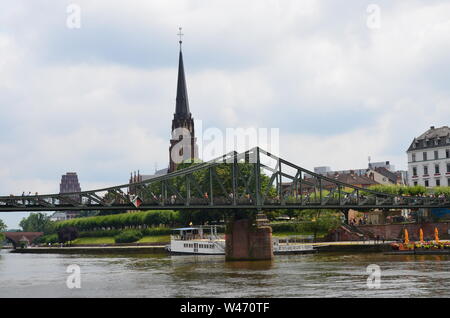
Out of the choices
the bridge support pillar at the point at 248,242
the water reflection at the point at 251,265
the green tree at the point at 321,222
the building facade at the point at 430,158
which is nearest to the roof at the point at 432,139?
the building facade at the point at 430,158

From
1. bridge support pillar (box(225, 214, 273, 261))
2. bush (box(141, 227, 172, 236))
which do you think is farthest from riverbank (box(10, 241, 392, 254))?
bridge support pillar (box(225, 214, 273, 261))

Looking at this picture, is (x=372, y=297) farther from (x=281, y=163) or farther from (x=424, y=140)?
(x=424, y=140)

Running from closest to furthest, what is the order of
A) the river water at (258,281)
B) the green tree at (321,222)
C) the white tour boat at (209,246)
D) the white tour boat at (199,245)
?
the river water at (258,281), the white tour boat at (209,246), the white tour boat at (199,245), the green tree at (321,222)

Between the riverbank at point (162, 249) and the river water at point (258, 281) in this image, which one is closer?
the river water at point (258, 281)

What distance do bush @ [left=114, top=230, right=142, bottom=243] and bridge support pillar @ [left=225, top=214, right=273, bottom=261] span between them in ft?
268

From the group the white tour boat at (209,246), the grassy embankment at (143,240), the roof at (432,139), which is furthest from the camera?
the grassy embankment at (143,240)

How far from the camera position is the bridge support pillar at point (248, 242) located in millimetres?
92012

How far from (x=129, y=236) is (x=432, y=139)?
74.0 m

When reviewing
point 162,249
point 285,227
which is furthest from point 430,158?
point 162,249

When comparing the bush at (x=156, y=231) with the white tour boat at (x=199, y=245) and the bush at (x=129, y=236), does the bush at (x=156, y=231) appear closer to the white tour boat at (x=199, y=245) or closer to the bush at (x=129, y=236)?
the bush at (x=129, y=236)

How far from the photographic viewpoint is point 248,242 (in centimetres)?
9244

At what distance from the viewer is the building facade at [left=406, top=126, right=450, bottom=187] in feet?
458
